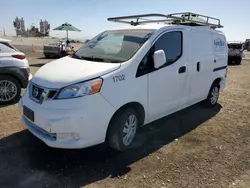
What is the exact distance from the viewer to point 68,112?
3.10 m

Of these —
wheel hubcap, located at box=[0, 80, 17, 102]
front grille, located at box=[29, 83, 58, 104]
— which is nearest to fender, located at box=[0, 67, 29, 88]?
wheel hubcap, located at box=[0, 80, 17, 102]

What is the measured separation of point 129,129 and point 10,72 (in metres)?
3.50

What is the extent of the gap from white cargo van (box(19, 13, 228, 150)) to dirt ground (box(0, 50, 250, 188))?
0.36 meters

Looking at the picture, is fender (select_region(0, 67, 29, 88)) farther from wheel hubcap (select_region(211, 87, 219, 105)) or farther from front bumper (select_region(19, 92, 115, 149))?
wheel hubcap (select_region(211, 87, 219, 105))

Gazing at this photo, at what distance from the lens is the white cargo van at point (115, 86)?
3172mm

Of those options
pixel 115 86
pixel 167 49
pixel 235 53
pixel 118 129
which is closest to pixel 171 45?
pixel 167 49

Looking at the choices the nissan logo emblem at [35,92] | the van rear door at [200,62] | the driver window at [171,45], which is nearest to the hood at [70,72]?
the nissan logo emblem at [35,92]

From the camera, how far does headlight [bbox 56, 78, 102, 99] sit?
3154 mm

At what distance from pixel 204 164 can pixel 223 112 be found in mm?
2719

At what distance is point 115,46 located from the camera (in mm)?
4098

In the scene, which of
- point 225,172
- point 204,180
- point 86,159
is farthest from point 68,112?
point 225,172

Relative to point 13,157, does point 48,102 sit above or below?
above

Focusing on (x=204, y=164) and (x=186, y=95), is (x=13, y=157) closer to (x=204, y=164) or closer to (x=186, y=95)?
(x=204, y=164)

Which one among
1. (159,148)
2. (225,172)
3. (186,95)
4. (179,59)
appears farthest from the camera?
(186,95)
